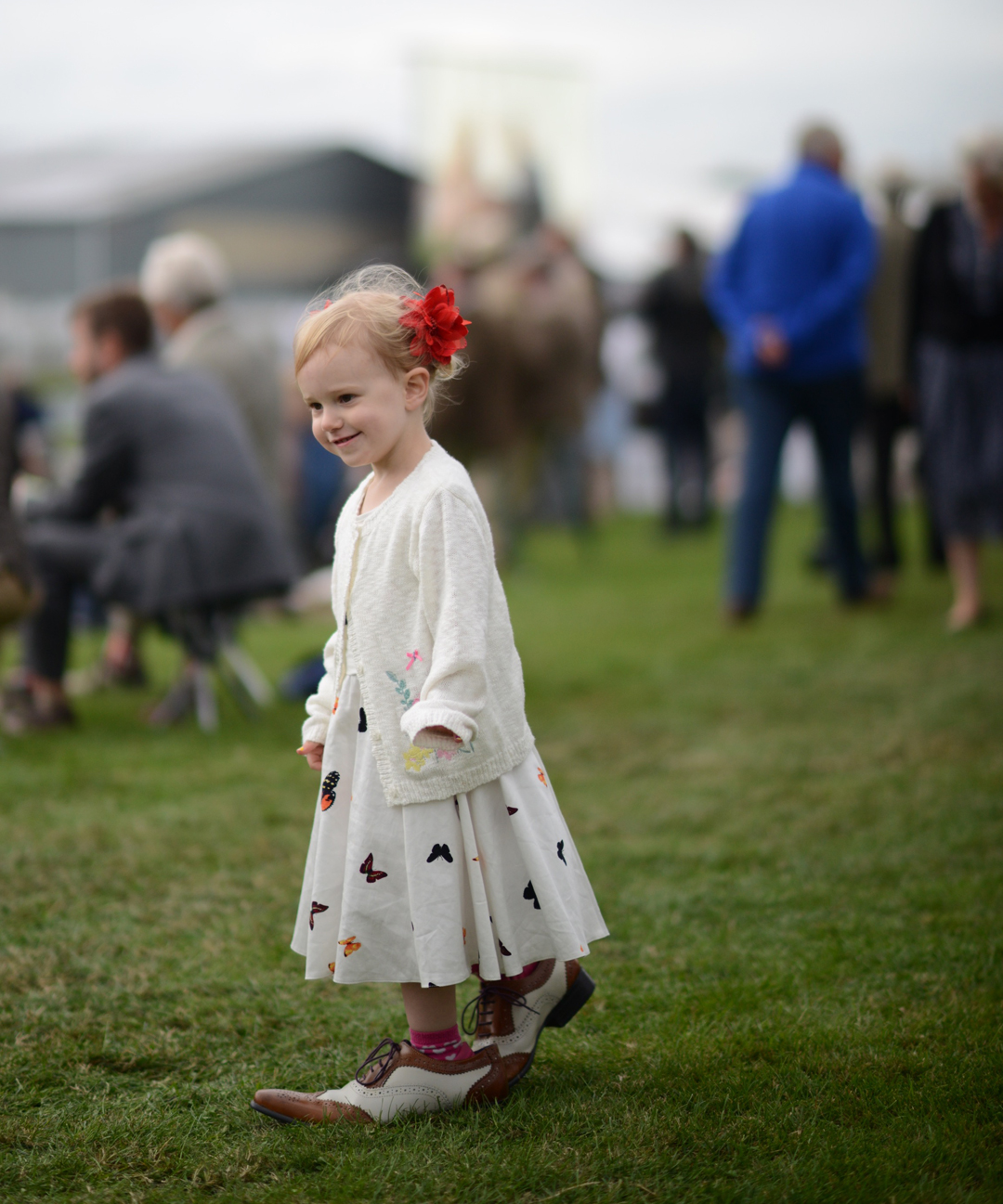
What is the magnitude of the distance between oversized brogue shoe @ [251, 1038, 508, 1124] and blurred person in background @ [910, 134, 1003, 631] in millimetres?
4539

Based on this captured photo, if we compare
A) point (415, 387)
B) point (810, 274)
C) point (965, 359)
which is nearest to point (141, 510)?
point (415, 387)

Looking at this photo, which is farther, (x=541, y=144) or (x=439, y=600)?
(x=541, y=144)

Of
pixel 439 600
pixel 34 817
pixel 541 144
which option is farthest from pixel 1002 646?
pixel 541 144

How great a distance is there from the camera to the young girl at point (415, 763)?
218 centimetres

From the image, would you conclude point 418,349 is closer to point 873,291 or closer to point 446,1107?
point 446,1107

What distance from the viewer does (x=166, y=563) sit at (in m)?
4.92

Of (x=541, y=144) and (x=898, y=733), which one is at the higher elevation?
(x=541, y=144)

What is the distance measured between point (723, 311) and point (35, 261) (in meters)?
13.9

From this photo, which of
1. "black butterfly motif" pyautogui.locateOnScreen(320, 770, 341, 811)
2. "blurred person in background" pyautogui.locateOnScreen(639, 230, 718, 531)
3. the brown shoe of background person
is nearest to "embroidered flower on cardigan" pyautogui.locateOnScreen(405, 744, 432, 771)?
"black butterfly motif" pyautogui.locateOnScreen(320, 770, 341, 811)

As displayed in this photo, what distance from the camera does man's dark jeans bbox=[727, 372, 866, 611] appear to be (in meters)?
6.59

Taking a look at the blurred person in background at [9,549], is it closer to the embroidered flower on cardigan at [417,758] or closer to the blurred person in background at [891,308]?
the embroidered flower on cardigan at [417,758]

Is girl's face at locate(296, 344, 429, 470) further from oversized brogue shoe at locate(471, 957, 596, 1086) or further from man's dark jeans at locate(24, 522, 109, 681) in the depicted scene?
man's dark jeans at locate(24, 522, 109, 681)

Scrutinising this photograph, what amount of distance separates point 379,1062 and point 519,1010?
9.9 inches

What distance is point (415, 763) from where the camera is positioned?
217 centimetres
